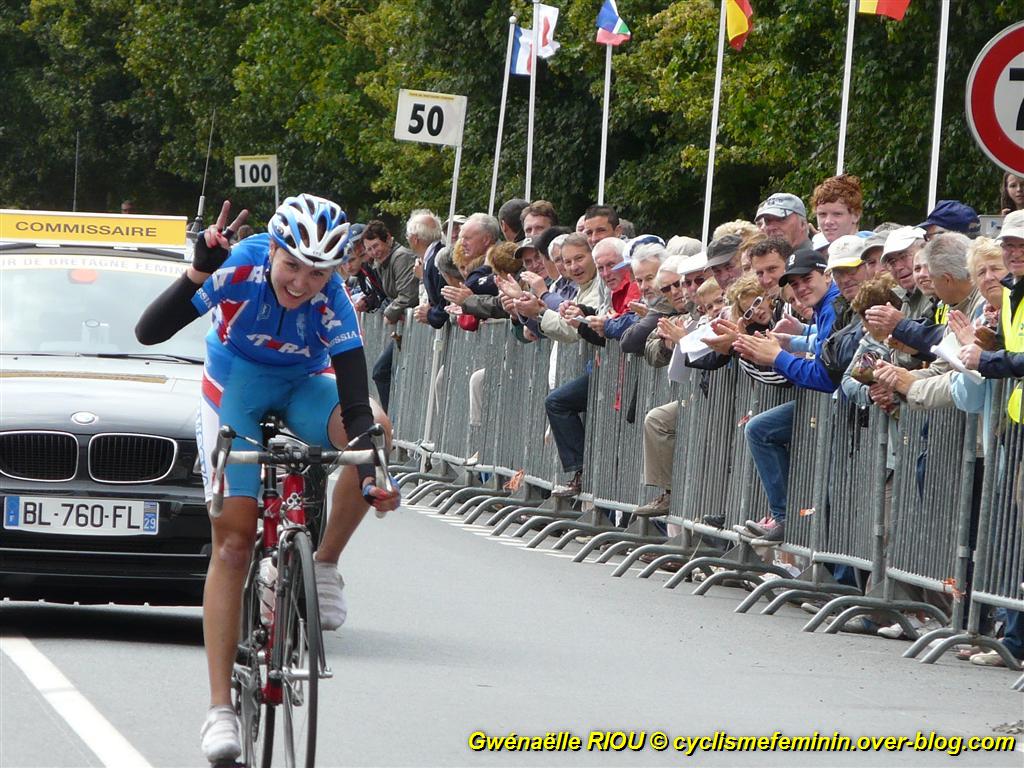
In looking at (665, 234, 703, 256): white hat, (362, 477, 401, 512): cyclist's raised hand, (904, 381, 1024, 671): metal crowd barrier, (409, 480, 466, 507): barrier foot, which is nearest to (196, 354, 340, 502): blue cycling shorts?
(362, 477, 401, 512): cyclist's raised hand

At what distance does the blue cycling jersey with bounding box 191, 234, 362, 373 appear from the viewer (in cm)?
799

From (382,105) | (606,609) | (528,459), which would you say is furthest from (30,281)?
(382,105)

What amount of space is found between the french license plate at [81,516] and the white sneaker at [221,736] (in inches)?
133

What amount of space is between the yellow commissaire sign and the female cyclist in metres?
4.87

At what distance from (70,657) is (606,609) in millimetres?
4007

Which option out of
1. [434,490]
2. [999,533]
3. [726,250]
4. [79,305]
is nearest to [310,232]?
[79,305]

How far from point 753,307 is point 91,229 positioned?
13.3 ft

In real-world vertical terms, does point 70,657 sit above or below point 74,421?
below

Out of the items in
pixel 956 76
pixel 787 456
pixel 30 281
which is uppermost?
pixel 956 76

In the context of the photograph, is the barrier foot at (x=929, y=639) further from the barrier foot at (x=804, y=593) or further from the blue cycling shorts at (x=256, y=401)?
the blue cycling shorts at (x=256, y=401)

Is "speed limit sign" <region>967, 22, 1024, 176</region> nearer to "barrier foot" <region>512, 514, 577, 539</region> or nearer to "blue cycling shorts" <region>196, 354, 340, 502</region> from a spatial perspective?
"blue cycling shorts" <region>196, 354, 340, 502</region>

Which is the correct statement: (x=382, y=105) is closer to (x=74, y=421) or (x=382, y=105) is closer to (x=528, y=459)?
(x=528, y=459)

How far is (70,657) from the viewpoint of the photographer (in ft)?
33.9

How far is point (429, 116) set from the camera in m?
26.8
